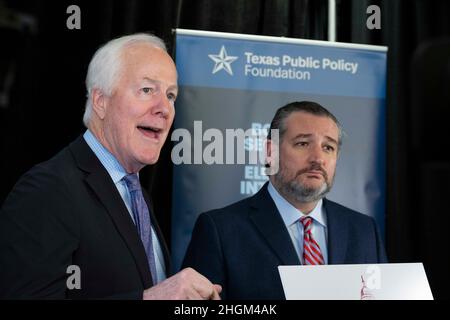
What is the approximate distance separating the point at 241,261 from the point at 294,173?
0.47 m

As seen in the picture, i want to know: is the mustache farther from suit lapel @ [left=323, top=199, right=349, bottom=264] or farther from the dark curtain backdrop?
the dark curtain backdrop

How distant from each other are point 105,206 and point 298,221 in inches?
36.2

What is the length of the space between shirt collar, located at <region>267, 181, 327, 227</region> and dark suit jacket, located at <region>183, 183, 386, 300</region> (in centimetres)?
2

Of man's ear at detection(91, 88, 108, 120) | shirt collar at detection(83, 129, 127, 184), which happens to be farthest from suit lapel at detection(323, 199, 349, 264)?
man's ear at detection(91, 88, 108, 120)

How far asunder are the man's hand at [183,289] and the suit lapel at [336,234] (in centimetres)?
71

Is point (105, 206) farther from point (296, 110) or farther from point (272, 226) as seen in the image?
point (296, 110)

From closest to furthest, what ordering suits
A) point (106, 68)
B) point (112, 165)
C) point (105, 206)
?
1. point (105, 206)
2. point (112, 165)
3. point (106, 68)

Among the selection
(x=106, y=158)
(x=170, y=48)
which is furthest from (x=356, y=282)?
(x=170, y=48)

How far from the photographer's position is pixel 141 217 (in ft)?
7.24

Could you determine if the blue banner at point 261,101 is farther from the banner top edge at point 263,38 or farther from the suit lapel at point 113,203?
the suit lapel at point 113,203

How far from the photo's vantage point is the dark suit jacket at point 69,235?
1858 mm

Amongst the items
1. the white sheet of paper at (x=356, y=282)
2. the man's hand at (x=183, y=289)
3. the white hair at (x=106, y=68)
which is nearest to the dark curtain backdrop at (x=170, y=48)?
the white sheet of paper at (x=356, y=282)

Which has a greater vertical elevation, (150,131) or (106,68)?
(106,68)

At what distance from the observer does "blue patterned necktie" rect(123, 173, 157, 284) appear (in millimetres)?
2193
